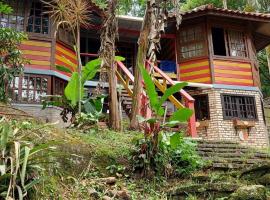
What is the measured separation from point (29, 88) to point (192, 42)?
22.8 feet

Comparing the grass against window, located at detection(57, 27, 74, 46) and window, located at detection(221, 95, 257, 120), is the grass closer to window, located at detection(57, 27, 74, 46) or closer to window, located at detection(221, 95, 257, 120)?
window, located at detection(57, 27, 74, 46)

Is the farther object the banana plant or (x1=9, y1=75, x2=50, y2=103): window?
(x1=9, y1=75, x2=50, y2=103): window

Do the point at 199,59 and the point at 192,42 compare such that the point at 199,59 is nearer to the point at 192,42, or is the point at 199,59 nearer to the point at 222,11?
the point at 192,42

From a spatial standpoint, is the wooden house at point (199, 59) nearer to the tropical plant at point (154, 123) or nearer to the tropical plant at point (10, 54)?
the tropical plant at point (10, 54)

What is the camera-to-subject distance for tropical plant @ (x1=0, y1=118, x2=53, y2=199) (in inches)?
138

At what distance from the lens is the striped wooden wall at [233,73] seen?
49.6 ft

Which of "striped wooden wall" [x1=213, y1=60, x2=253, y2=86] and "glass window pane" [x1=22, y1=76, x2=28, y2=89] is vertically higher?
"striped wooden wall" [x1=213, y1=60, x2=253, y2=86]

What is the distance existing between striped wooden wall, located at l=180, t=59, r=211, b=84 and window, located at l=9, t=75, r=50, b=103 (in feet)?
18.7

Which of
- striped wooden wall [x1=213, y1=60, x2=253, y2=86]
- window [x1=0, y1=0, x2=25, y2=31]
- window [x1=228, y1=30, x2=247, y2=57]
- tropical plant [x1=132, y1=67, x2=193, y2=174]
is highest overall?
window [x1=0, y1=0, x2=25, y2=31]

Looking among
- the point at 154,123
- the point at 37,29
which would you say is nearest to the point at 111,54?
the point at 154,123

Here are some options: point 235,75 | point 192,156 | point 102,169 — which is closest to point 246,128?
point 235,75

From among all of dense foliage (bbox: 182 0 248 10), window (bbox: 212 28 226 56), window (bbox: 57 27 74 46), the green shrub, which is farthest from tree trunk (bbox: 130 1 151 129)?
dense foliage (bbox: 182 0 248 10)

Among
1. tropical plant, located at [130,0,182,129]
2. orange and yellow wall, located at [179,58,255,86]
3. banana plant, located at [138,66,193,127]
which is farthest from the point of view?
orange and yellow wall, located at [179,58,255,86]

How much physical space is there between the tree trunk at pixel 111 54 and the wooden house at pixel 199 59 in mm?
4080
